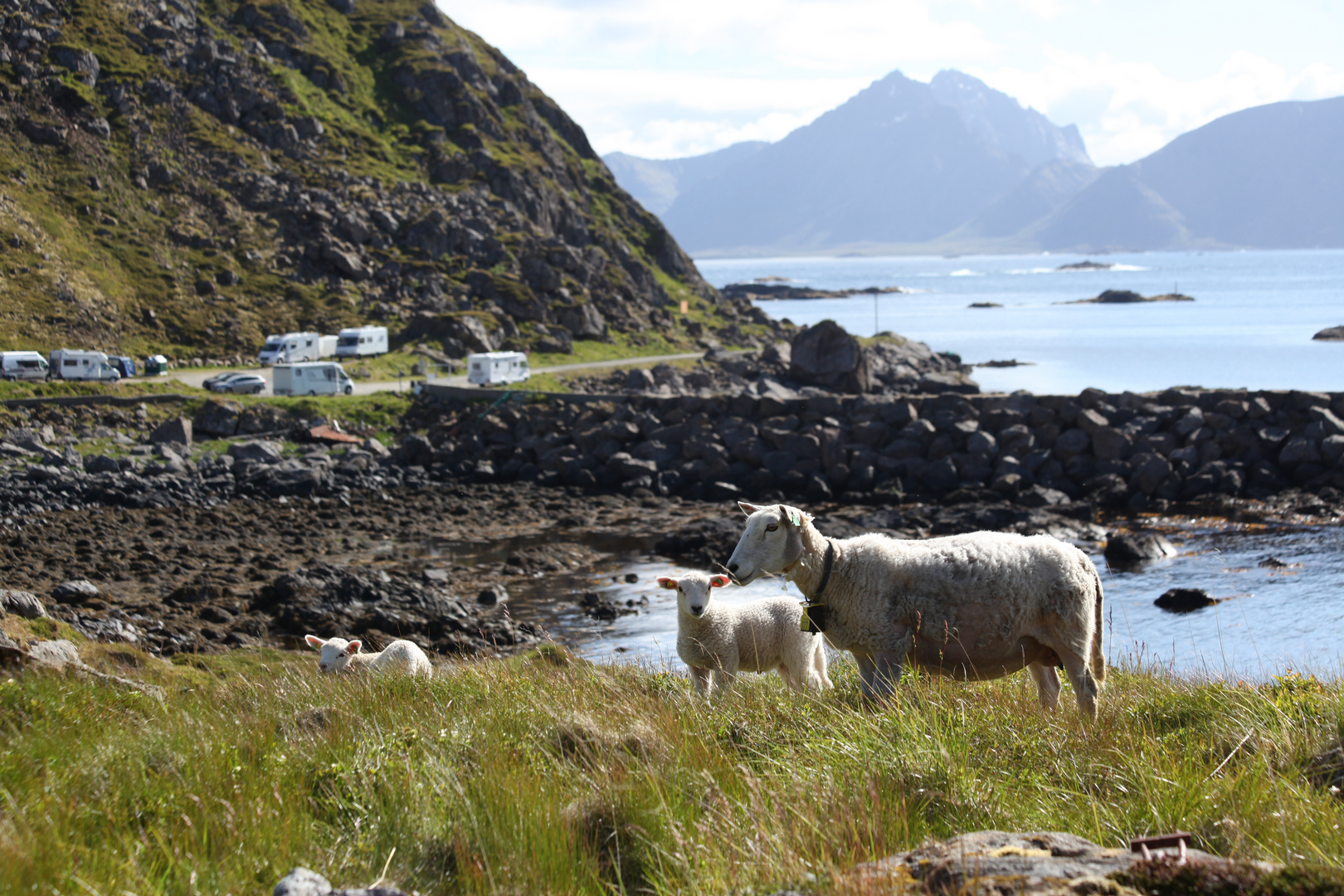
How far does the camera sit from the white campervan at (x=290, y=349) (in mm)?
64750

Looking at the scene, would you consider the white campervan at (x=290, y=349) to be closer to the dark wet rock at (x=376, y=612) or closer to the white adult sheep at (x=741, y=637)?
the dark wet rock at (x=376, y=612)

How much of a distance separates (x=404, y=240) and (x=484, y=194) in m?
16.2

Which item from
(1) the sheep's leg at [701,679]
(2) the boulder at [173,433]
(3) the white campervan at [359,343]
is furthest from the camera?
(3) the white campervan at [359,343]

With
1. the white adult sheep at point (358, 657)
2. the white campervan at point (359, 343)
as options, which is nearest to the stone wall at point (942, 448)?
the white campervan at point (359, 343)

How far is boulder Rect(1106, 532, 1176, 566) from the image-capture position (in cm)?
2856

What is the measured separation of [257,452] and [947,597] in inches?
1631

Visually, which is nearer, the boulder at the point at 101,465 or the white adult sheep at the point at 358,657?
the white adult sheep at the point at 358,657

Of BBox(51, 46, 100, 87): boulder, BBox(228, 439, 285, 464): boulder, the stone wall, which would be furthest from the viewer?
BBox(51, 46, 100, 87): boulder

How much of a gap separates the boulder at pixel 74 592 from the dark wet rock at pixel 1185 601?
1080 inches

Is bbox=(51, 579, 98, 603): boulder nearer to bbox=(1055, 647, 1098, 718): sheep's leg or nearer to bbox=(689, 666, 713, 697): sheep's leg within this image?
bbox=(689, 666, 713, 697): sheep's leg

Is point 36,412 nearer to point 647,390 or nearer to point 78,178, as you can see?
point 647,390

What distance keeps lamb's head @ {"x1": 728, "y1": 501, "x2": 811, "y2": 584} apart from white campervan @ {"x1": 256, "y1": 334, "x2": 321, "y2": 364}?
6187cm

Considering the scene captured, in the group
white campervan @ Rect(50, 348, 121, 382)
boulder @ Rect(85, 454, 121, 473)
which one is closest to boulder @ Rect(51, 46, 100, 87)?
white campervan @ Rect(50, 348, 121, 382)

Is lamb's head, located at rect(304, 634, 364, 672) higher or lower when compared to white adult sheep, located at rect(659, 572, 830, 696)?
lower
